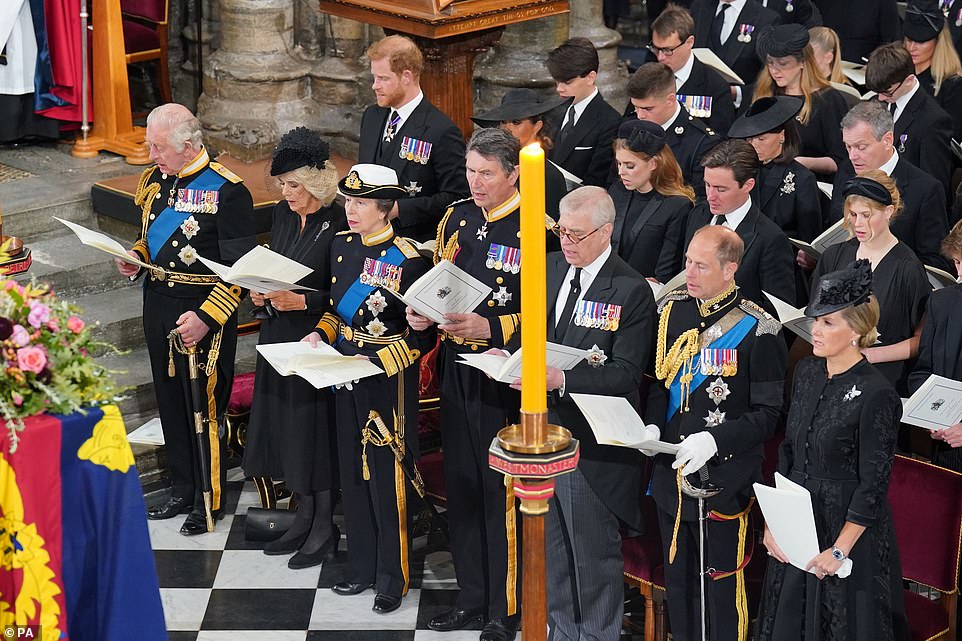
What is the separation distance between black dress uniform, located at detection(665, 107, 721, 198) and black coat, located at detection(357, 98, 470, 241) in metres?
0.89

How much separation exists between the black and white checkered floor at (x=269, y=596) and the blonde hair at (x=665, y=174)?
1641 millimetres

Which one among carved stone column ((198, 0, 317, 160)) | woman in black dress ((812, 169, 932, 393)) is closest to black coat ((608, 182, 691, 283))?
woman in black dress ((812, 169, 932, 393))

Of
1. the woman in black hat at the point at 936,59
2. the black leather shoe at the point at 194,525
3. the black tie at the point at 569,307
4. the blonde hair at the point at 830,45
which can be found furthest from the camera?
the blonde hair at the point at 830,45

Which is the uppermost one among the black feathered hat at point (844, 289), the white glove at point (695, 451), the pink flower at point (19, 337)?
the pink flower at point (19, 337)

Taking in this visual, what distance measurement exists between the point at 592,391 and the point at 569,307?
313mm

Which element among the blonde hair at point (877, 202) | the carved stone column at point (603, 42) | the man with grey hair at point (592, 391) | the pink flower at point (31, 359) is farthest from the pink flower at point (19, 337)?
the carved stone column at point (603, 42)

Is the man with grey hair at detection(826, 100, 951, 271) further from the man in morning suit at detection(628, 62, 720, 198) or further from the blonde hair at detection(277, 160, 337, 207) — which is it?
the blonde hair at detection(277, 160, 337, 207)

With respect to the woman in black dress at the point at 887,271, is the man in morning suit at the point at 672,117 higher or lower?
higher

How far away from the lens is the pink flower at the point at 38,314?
10.9 ft

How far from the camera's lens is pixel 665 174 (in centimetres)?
549

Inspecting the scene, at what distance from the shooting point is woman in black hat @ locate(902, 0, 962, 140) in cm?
691

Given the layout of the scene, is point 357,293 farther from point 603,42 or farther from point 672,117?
point 603,42

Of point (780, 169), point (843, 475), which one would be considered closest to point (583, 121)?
point (780, 169)

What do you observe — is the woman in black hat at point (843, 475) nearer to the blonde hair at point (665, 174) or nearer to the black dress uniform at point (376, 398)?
the blonde hair at point (665, 174)
